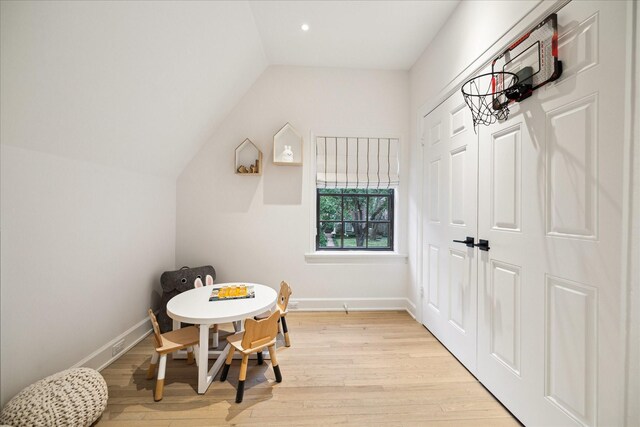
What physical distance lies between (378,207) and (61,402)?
321 centimetres

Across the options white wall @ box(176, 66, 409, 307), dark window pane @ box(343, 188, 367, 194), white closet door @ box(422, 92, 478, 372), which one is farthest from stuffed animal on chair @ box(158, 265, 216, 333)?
white closet door @ box(422, 92, 478, 372)

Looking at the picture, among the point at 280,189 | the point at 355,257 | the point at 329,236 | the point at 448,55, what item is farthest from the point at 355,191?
the point at 448,55

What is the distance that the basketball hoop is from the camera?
1.57m

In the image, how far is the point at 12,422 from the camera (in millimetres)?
1250

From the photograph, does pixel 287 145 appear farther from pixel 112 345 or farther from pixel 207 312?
pixel 112 345

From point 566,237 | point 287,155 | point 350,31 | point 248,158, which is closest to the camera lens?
point 566,237

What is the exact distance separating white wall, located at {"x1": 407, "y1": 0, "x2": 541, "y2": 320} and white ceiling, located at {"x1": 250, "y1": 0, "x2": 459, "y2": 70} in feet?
0.56

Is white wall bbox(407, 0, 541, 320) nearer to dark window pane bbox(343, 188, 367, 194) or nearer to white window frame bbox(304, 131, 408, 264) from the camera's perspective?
white window frame bbox(304, 131, 408, 264)

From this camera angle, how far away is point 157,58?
6.17ft

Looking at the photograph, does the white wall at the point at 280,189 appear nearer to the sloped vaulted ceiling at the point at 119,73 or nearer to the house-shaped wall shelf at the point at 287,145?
the house-shaped wall shelf at the point at 287,145

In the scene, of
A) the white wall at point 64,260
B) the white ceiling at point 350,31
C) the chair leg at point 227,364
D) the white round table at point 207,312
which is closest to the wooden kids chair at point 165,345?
the white round table at point 207,312

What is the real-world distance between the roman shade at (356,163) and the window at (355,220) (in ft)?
0.65

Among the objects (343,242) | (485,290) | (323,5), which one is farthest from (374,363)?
(323,5)

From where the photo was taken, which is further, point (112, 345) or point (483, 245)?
point (112, 345)
